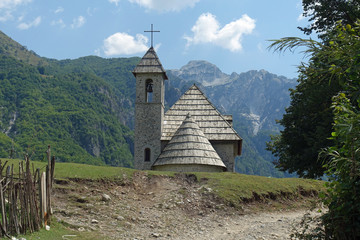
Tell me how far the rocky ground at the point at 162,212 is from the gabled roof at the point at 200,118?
965 cm

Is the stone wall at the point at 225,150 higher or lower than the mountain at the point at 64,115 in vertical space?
lower

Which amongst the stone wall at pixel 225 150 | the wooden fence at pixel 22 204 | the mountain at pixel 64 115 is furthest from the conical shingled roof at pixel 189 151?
the mountain at pixel 64 115

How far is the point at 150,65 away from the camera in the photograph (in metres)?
29.8

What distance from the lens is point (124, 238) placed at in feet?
42.1

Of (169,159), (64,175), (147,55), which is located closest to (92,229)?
(64,175)

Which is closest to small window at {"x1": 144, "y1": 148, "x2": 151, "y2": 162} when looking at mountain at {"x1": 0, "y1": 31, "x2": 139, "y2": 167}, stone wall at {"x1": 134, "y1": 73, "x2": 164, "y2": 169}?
stone wall at {"x1": 134, "y1": 73, "x2": 164, "y2": 169}

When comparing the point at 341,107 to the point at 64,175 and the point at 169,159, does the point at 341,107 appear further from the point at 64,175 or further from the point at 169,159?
the point at 169,159

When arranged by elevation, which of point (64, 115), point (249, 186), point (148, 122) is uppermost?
point (64, 115)

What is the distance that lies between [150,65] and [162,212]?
1580 centimetres

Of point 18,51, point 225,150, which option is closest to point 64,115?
point 225,150

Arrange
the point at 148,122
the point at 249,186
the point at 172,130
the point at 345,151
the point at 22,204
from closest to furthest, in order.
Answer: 1. the point at 345,151
2. the point at 22,204
3. the point at 249,186
4. the point at 148,122
5. the point at 172,130

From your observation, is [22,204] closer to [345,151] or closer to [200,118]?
[345,151]

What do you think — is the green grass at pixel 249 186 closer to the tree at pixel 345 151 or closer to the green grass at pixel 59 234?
the green grass at pixel 59 234

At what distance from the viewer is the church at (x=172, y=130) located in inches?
991
